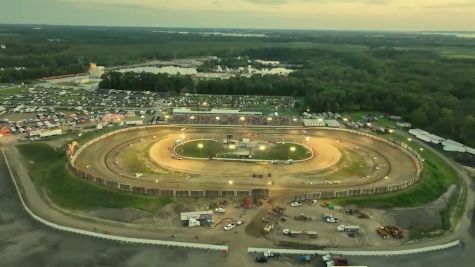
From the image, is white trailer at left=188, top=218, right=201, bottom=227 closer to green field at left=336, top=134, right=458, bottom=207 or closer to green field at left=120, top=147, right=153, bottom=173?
green field at left=120, top=147, right=153, bottom=173

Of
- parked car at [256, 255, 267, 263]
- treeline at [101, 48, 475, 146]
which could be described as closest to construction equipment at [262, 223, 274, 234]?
parked car at [256, 255, 267, 263]

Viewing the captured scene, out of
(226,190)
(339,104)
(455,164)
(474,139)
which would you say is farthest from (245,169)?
(339,104)

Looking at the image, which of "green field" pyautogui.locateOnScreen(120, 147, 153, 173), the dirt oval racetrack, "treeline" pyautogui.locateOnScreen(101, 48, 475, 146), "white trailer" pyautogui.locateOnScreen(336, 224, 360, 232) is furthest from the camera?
"treeline" pyautogui.locateOnScreen(101, 48, 475, 146)

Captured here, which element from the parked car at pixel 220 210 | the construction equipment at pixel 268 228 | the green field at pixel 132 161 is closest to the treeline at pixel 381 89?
the green field at pixel 132 161

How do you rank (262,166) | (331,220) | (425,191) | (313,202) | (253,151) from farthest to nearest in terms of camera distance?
(253,151)
(262,166)
(425,191)
(313,202)
(331,220)

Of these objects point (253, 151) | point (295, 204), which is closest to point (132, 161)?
point (253, 151)

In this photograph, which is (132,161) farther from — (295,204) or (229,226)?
(295,204)

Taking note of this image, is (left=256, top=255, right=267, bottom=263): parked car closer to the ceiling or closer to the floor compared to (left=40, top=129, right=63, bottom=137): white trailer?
closer to the floor
